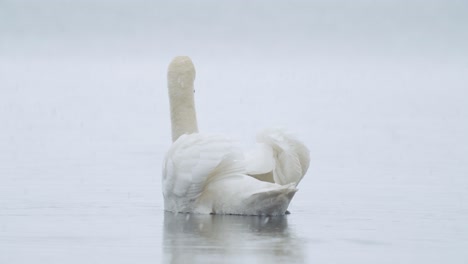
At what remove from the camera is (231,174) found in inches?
629

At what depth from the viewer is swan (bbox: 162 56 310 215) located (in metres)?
15.7

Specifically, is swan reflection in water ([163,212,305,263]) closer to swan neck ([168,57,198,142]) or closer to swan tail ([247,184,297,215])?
swan tail ([247,184,297,215])

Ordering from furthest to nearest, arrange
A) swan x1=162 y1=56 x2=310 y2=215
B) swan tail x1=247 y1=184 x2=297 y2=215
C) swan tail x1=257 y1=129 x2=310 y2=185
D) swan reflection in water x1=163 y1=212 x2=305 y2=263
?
swan tail x1=257 y1=129 x2=310 y2=185, swan x1=162 y1=56 x2=310 y2=215, swan tail x1=247 y1=184 x2=297 y2=215, swan reflection in water x1=163 y1=212 x2=305 y2=263

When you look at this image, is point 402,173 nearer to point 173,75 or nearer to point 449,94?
point 173,75

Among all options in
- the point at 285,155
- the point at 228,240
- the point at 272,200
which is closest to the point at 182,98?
the point at 285,155

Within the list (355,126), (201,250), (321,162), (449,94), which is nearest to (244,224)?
(201,250)

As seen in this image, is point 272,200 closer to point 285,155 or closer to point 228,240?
point 285,155

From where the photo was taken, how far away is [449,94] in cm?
6041

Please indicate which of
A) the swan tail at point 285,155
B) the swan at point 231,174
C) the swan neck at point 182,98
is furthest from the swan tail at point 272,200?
the swan neck at point 182,98

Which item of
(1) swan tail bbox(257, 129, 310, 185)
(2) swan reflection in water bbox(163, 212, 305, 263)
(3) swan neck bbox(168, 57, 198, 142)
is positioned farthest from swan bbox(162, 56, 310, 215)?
(3) swan neck bbox(168, 57, 198, 142)

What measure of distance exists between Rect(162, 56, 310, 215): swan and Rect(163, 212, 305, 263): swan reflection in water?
0.49ft

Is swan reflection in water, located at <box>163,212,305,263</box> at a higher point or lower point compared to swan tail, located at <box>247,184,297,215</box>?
lower

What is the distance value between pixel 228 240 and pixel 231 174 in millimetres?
1916

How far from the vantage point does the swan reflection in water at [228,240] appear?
42.9 ft
